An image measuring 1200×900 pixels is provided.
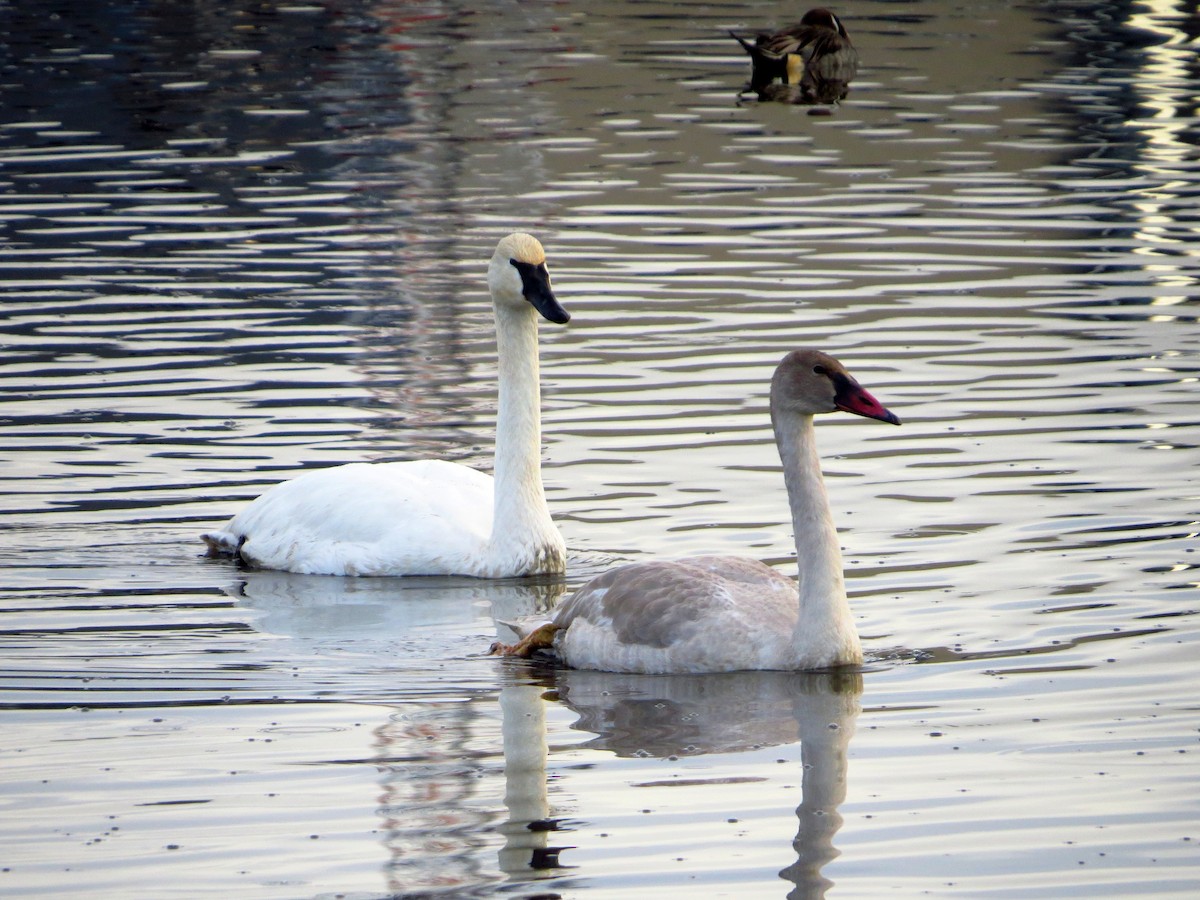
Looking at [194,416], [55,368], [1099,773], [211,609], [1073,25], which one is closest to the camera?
[1099,773]

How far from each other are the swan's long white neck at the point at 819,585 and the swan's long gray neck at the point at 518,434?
2.18 meters

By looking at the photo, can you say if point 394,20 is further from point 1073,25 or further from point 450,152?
point 450,152

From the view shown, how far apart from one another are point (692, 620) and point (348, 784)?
201 centimetres

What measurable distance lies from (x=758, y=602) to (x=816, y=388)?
3.02ft

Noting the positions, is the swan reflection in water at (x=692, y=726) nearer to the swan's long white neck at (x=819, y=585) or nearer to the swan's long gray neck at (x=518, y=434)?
the swan's long white neck at (x=819, y=585)

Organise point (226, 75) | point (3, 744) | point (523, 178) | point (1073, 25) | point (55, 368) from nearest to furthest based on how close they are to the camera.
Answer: point (3, 744) < point (55, 368) < point (523, 178) < point (226, 75) < point (1073, 25)

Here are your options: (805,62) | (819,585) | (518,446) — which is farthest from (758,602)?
(805,62)

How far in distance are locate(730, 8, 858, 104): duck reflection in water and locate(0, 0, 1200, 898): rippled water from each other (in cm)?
290

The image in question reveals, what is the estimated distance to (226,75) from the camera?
106ft

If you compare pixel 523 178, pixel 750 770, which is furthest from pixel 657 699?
pixel 523 178

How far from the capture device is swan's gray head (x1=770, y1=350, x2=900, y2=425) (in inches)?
358

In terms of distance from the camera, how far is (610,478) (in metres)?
12.5

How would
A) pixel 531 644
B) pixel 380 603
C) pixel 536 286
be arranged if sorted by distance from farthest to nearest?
1. pixel 536 286
2. pixel 380 603
3. pixel 531 644

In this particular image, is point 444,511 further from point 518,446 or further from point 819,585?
point 819,585
